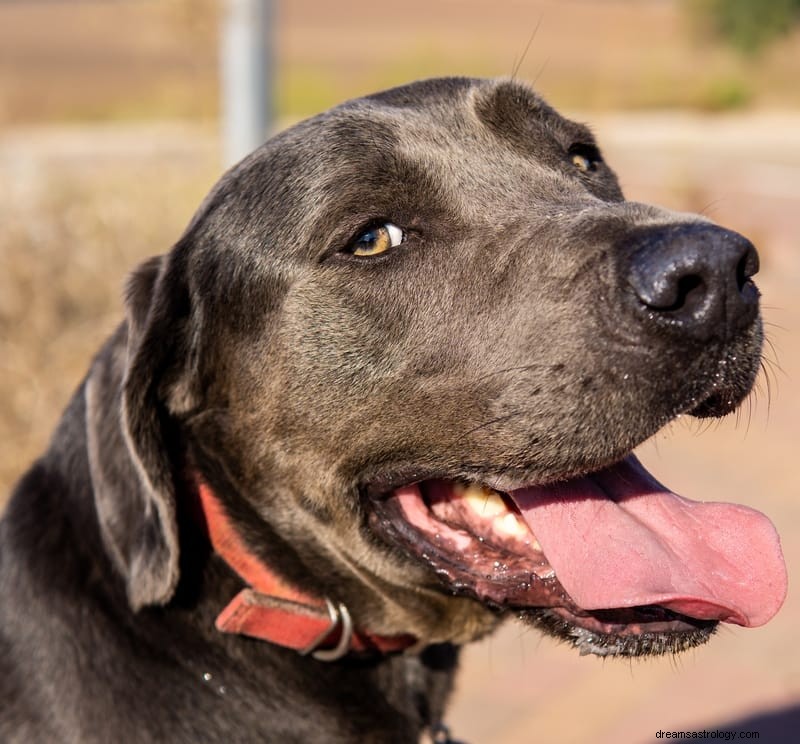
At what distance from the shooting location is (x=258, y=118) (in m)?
7.50

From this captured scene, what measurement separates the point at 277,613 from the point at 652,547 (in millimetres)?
938

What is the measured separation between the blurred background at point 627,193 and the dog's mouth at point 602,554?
249 millimetres

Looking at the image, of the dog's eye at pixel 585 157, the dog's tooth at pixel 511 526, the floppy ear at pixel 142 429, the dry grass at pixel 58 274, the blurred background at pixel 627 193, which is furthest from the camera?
the dry grass at pixel 58 274

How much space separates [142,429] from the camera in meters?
2.74

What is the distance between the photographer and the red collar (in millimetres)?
2752

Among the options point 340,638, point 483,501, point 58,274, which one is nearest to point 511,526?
point 483,501

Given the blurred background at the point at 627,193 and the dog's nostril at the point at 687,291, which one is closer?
the dog's nostril at the point at 687,291

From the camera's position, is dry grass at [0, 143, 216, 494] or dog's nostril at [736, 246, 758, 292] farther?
dry grass at [0, 143, 216, 494]

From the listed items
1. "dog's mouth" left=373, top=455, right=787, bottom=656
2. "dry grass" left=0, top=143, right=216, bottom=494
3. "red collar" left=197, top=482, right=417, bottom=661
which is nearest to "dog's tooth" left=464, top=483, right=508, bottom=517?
"dog's mouth" left=373, top=455, right=787, bottom=656

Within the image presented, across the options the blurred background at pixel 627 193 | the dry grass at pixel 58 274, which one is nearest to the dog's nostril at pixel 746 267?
the blurred background at pixel 627 193

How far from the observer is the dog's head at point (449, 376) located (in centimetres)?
245

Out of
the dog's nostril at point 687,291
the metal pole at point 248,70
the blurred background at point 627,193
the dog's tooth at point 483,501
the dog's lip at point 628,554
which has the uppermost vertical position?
the dog's nostril at point 687,291

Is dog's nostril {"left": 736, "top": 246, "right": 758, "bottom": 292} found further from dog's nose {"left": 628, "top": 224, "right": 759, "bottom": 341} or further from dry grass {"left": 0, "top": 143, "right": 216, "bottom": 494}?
dry grass {"left": 0, "top": 143, "right": 216, "bottom": 494}

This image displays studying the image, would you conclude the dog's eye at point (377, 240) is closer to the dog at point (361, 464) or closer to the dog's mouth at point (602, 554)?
the dog at point (361, 464)
